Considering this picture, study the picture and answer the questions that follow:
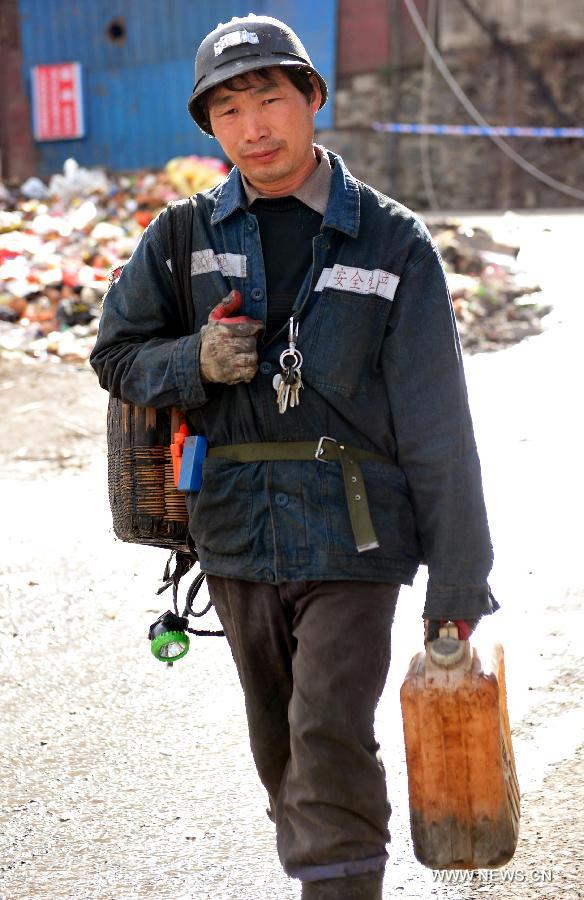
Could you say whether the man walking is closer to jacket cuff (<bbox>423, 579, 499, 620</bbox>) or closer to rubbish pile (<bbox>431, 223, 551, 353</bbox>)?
→ jacket cuff (<bbox>423, 579, 499, 620</bbox>)

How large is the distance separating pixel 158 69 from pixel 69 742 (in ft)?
49.4

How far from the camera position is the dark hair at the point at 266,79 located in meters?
2.63

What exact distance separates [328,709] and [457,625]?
1.06 ft

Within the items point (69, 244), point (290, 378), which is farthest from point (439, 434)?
point (69, 244)

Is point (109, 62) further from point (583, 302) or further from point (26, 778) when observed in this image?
point (26, 778)

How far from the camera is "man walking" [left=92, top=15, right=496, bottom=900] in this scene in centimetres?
256

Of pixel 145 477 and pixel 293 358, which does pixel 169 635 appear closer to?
pixel 145 477

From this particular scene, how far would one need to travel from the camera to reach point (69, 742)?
4.15 metres

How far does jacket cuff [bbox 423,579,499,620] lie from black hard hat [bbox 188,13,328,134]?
1.10 metres

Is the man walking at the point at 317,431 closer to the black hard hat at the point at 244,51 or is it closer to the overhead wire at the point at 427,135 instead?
the black hard hat at the point at 244,51

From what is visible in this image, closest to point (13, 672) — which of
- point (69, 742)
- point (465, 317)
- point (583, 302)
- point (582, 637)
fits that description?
point (69, 742)

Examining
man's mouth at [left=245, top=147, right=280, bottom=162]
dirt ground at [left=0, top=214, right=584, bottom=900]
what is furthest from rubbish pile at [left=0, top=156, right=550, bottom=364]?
man's mouth at [left=245, top=147, right=280, bottom=162]

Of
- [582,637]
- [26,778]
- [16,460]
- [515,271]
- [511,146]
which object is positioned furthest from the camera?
[511,146]

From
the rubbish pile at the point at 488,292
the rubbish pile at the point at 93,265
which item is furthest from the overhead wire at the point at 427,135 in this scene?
the rubbish pile at the point at 488,292
